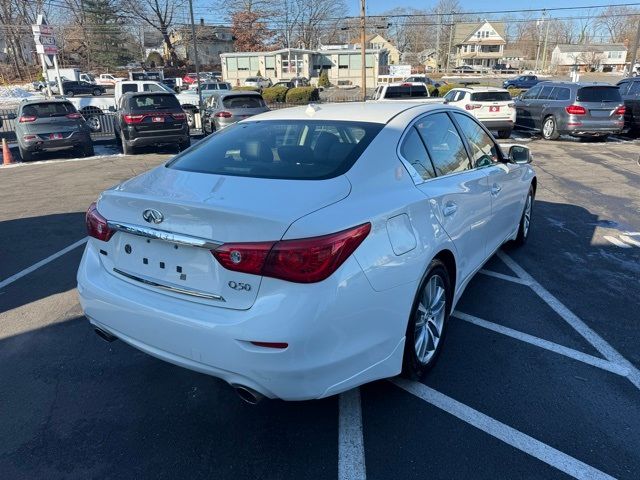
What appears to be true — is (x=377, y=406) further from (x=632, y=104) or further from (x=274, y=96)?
(x=274, y=96)

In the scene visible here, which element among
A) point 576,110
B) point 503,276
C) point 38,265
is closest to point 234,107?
point 576,110

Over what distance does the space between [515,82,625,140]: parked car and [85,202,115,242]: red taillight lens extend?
1525 centimetres

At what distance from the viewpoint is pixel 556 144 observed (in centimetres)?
1495

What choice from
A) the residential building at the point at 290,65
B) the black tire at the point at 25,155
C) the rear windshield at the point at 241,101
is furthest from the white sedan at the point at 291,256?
the residential building at the point at 290,65

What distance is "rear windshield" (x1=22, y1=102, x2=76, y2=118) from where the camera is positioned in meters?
12.5

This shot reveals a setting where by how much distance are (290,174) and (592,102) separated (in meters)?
14.8

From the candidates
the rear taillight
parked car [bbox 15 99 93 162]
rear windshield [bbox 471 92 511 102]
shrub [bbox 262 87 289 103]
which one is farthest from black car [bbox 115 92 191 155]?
shrub [bbox 262 87 289 103]

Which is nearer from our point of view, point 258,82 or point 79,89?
point 79,89

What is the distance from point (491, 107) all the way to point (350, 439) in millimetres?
14850

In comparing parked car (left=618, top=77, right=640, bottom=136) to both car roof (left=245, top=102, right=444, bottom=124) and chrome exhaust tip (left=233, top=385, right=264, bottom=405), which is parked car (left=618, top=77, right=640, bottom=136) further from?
chrome exhaust tip (left=233, top=385, right=264, bottom=405)

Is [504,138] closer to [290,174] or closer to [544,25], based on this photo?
[290,174]

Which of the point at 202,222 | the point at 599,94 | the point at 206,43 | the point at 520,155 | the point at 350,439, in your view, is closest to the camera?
the point at 202,222

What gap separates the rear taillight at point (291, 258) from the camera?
2.06 metres

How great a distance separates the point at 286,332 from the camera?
206 cm
